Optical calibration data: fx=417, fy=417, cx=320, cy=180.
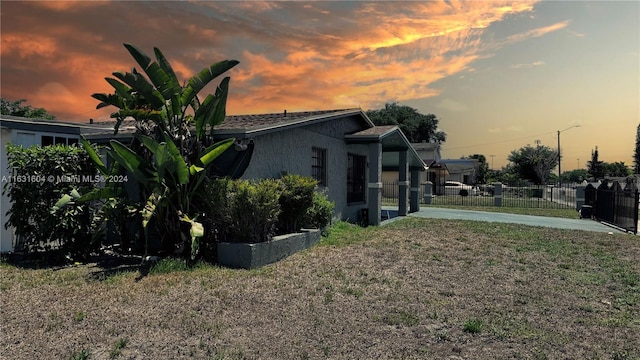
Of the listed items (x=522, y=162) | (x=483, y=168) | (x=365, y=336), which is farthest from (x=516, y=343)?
(x=483, y=168)

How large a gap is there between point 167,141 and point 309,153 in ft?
18.3

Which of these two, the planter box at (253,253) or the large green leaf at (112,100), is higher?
the large green leaf at (112,100)

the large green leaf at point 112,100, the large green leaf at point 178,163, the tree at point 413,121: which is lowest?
the large green leaf at point 178,163

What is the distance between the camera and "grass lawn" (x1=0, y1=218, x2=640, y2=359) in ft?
14.2

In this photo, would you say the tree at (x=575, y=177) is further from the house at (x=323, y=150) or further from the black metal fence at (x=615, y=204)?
the house at (x=323, y=150)

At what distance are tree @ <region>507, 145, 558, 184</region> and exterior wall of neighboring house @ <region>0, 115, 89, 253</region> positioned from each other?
6178cm

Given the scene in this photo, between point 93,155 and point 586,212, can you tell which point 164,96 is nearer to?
point 93,155

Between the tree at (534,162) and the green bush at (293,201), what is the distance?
58545mm

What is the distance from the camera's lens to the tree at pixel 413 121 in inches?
2617

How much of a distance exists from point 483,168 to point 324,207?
7038 cm

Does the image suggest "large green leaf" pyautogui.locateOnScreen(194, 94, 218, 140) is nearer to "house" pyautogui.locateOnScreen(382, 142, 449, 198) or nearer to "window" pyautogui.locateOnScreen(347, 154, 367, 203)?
"window" pyautogui.locateOnScreen(347, 154, 367, 203)

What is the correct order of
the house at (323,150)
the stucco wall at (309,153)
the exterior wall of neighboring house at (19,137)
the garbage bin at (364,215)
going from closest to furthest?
the exterior wall of neighboring house at (19,137) → the house at (323,150) → the stucco wall at (309,153) → the garbage bin at (364,215)

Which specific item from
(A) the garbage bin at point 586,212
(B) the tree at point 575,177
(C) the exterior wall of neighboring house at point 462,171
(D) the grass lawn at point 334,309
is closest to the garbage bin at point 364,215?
(D) the grass lawn at point 334,309

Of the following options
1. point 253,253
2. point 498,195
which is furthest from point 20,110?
point 498,195
